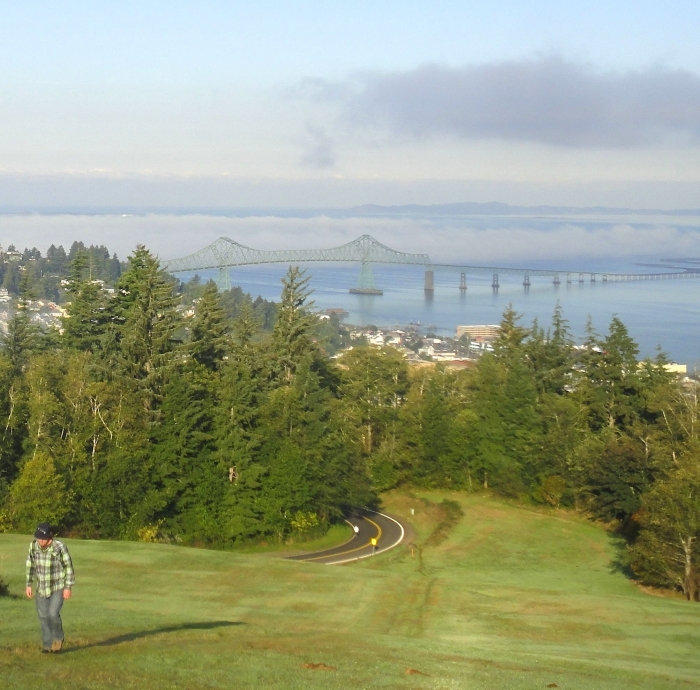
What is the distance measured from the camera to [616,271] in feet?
459

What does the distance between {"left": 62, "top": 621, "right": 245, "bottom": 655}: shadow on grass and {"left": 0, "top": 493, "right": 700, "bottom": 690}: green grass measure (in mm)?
34

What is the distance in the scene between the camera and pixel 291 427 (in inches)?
1390

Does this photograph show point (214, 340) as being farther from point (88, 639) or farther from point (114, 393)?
point (88, 639)

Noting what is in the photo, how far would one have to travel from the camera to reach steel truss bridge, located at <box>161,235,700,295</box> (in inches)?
4911

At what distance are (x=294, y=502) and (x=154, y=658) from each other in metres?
24.4

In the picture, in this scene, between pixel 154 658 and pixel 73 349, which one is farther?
pixel 73 349

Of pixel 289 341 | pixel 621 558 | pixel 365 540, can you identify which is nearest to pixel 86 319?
pixel 289 341

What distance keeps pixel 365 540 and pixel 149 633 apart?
77.4ft

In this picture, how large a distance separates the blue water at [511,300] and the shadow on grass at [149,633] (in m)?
58.4

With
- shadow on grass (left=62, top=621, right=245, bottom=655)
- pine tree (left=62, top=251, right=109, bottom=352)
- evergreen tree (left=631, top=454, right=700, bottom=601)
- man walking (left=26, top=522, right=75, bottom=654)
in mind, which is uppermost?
pine tree (left=62, top=251, right=109, bottom=352)

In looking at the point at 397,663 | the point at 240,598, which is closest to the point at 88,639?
the point at 397,663

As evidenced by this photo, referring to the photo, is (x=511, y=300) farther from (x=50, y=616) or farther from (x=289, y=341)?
(x=50, y=616)

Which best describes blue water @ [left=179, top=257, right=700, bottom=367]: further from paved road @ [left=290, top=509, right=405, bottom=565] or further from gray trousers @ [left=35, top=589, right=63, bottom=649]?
gray trousers @ [left=35, top=589, right=63, bottom=649]

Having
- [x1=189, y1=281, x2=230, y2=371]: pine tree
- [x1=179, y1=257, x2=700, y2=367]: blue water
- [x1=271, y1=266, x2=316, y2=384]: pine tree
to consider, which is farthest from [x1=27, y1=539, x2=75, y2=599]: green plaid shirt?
[x1=179, y1=257, x2=700, y2=367]: blue water
